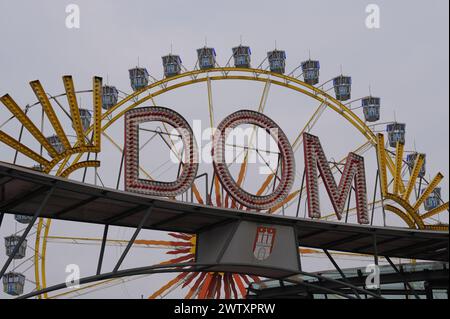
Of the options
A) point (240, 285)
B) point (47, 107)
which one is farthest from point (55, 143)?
point (47, 107)

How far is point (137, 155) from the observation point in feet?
92.1

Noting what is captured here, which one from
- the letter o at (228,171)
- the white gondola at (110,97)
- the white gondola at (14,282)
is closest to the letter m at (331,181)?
the letter o at (228,171)

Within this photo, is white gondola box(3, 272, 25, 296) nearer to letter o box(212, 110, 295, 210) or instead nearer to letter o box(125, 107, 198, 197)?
letter o box(212, 110, 295, 210)

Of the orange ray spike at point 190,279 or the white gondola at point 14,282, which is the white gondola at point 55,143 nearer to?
the white gondola at point 14,282

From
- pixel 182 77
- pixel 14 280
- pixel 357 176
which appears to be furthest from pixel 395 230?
pixel 14 280

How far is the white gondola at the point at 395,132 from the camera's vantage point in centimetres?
5434

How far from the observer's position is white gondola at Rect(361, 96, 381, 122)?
5278cm

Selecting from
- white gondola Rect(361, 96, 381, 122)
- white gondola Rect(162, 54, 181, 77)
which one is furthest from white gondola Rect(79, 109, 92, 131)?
white gondola Rect(361, 96, 381, 122)

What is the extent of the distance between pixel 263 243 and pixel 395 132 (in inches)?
1082

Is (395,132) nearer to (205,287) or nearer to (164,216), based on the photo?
(205,287)

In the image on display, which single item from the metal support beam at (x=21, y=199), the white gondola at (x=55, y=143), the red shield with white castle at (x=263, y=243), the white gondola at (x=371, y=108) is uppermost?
the white gondola at (x=371, y=108)

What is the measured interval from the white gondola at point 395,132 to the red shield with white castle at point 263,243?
2676 cm
